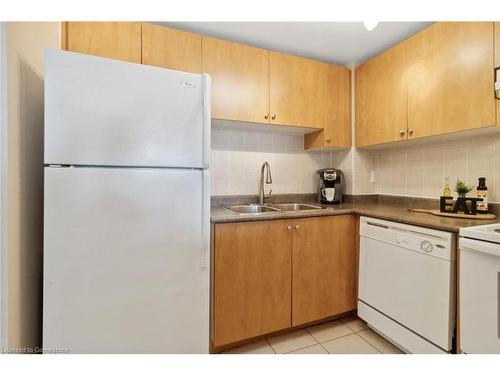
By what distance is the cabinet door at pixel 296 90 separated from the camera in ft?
6.32

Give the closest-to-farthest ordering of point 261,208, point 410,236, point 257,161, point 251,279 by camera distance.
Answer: point 410,236, point 251,279, point 261,208, point 257,161

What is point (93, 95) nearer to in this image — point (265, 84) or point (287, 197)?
point (265, 84)

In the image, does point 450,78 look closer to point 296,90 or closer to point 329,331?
point 296,90

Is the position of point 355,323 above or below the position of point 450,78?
below

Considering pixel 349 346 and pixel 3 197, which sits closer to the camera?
pixel 3 197

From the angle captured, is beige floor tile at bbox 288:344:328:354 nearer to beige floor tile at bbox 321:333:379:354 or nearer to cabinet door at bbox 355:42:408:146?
beige floor tile at bbox 321:333:379:354

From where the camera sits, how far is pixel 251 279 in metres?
1.54

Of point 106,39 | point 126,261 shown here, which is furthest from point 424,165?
point 106,39

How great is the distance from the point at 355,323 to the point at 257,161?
1.49m

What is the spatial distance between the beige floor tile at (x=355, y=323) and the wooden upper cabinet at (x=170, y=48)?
211cm

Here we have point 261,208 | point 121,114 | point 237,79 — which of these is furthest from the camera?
point 261,208

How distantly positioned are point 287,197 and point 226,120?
36.6 inches

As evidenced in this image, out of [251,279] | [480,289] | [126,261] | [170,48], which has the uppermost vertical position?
[170,48]
